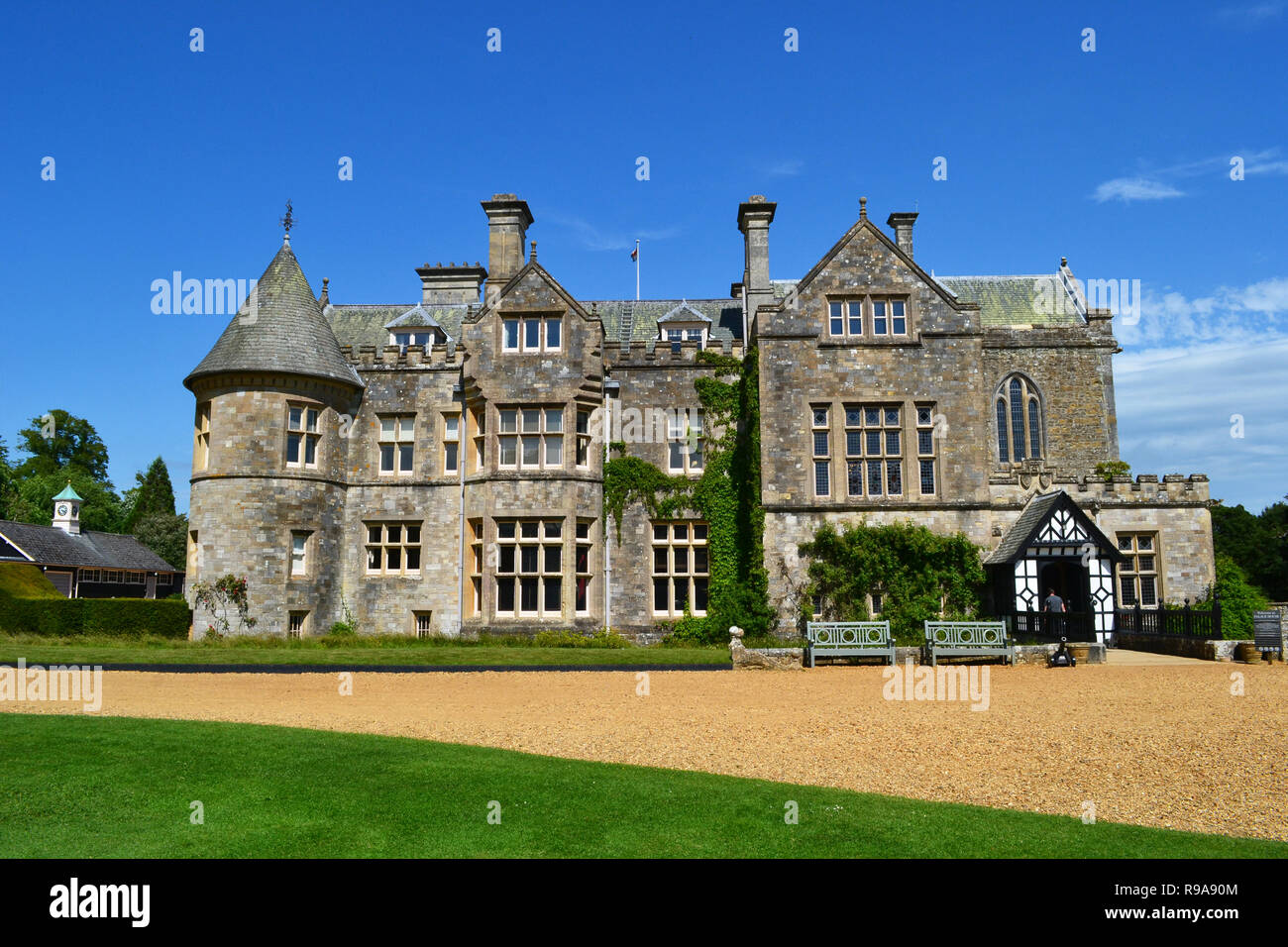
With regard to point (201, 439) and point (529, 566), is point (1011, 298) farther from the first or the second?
point (201, 439)

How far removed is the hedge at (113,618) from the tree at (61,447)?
50.2 meters

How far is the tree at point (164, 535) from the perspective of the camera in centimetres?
5859

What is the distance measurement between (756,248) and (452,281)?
39.5 feet

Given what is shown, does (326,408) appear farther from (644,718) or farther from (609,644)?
(644,718)

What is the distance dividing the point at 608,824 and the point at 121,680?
13599 millimetres

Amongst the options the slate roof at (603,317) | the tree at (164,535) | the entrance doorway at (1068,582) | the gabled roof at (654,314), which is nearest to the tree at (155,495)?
the tree at (164,535)

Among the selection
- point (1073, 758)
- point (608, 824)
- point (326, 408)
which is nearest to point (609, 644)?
point (326, 408)

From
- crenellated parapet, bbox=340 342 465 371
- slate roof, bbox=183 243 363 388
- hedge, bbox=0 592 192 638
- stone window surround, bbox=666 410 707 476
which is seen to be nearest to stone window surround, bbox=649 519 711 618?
stone window surround, bbox=666 410 707 476

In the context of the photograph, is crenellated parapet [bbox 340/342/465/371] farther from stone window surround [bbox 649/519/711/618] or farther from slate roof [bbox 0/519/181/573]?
slate roof [bbox 0/519/181/573]

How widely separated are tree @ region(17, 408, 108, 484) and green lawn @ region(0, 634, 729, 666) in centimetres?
5159

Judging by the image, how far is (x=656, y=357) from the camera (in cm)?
2822

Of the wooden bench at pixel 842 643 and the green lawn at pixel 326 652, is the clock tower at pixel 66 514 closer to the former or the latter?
the green lawn at pixel 326 652

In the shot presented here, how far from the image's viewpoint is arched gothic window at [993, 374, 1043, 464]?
31.2m

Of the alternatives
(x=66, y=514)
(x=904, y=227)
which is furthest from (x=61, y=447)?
(x=904, y=227)
